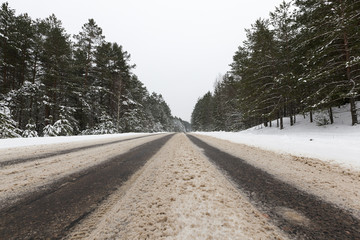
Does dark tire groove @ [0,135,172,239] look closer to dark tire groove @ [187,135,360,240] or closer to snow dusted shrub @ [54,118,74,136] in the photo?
dark tire groove @ [187,135,360,240]

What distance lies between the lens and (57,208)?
47.4 inches

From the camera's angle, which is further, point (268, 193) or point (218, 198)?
point (268, 193)

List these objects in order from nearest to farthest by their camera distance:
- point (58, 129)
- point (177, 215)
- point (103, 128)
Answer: point (177, 215) → point (58, 129) → point (103, 128)

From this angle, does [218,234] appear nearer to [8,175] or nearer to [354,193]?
[354,193]

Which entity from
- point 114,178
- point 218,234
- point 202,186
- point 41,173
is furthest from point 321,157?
point 41,173

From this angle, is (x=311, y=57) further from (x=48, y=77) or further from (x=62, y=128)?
(x=48, y=77)

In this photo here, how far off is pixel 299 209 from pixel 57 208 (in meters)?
2.15

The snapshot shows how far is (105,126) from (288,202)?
60.4ft

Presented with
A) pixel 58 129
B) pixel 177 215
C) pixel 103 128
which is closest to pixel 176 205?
pixel 177 215

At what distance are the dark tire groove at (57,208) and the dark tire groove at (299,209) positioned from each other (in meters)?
1.54

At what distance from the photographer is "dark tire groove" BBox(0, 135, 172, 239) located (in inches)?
36.0

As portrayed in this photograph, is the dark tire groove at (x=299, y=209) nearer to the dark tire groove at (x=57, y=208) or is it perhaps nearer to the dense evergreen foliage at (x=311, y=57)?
the dark tire groove at (x=57, y=208)

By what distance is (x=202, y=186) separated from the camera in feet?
5.35

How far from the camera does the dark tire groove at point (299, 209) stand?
3.15 ft
